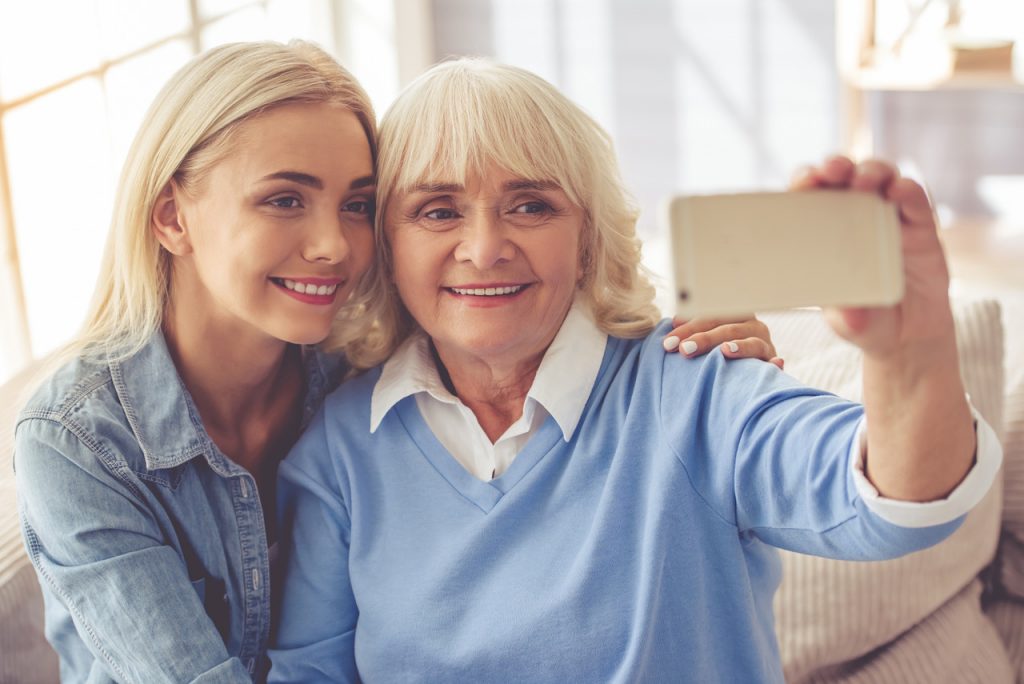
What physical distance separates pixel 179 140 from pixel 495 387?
0.50 m

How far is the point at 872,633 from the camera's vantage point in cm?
167

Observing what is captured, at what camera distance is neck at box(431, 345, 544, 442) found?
1.47 m

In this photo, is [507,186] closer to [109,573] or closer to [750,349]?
[750,349]

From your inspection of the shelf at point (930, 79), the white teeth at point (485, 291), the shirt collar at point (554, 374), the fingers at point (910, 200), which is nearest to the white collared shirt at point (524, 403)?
the shirt collar at point (554, 374)

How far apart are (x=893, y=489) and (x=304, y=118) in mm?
806

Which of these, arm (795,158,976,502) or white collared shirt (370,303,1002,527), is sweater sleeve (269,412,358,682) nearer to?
white collared shirt (370,303,1002,527)

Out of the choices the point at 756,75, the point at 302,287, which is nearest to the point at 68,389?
the point at 302,287

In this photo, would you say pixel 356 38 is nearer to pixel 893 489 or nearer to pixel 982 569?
pixel 982 569

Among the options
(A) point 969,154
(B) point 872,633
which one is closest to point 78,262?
(B) point 872,633

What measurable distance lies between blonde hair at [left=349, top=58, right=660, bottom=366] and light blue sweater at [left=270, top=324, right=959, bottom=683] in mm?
101

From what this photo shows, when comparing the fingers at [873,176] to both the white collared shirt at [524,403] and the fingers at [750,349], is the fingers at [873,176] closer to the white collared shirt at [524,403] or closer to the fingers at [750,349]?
the fingers at [750,349]

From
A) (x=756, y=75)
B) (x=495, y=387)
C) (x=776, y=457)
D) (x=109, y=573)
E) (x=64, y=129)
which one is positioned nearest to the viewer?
(x=776, y=457)

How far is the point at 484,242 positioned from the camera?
4.36 feet

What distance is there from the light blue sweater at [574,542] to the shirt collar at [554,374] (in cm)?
2
